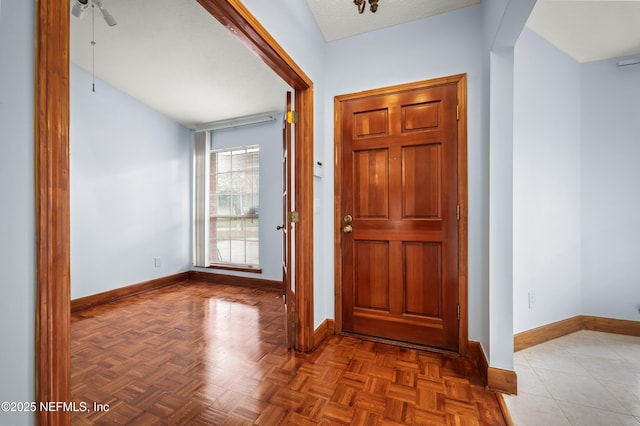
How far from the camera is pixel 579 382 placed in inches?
67.0

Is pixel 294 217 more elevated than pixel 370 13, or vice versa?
pixel 370 13

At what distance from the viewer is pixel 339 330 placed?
234 cm

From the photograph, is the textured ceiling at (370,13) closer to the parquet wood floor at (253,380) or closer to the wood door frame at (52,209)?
the wood door frame at (52,209)

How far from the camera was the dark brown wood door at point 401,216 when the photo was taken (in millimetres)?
2061

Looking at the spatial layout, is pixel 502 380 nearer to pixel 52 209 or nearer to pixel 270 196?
pixel 52 209

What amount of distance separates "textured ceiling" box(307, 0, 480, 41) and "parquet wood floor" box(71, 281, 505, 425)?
2.68 metres

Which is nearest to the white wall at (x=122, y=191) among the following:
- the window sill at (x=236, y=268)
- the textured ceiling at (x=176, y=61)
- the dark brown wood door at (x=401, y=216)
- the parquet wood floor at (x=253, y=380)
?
the textured ceiling at (x=176, y=61)

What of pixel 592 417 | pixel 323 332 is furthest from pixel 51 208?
pixel 592 417

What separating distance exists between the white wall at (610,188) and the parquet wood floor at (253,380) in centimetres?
173

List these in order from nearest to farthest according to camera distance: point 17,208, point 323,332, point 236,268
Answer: point 17,208, point 323,332, point 236,268

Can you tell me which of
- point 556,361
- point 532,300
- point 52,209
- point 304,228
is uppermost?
point 52,209

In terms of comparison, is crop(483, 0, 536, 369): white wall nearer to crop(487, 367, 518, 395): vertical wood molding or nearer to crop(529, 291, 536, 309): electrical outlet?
crop(487, 367, 518, 395): vertical wood molding

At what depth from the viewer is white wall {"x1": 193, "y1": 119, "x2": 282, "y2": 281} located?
3840mm

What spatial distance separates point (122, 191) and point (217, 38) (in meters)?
2.36
